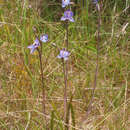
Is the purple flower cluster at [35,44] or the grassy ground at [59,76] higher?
the purple flower cluster at [35,44]

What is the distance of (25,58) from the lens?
230 centimetres

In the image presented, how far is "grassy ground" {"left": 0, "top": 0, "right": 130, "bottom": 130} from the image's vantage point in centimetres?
192

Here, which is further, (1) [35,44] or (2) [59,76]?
(2) [59,76]

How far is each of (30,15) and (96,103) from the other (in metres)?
1.03

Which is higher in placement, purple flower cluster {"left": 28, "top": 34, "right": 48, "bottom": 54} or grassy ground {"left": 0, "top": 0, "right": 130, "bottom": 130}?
purple flower cluster {"left": 28, "top": 34, "right": 48, "bottom": 54}

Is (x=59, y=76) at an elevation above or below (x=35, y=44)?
below

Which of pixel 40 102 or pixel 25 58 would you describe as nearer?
pixel 40 102

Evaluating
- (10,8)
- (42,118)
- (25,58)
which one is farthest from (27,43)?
(42,118)

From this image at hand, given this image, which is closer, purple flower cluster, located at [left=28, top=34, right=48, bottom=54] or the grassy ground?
purple flower cluster, located at [left=28, top=34, right=48, bottom=54]

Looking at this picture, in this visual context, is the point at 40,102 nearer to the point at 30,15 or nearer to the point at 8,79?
the point at 8,79

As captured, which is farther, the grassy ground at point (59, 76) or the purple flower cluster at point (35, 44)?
the grassy ground at point (59, 76)

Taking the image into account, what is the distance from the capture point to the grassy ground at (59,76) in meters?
1.92

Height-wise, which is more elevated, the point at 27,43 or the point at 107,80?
the point at 27,43

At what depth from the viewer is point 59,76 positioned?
2.38 meters
